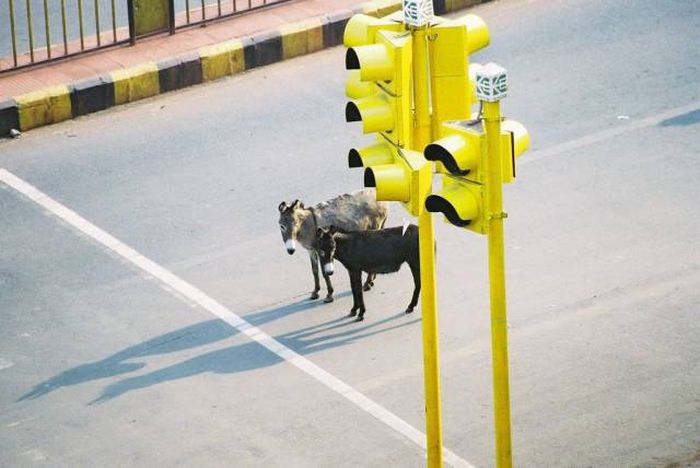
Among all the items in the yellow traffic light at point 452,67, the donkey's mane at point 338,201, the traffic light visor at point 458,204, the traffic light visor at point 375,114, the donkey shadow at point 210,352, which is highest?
the yellow traffic light at point 452,67

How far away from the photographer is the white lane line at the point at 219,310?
1120cm

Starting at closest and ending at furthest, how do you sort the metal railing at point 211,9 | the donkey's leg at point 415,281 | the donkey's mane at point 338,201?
1. the donkey's leg at point 415,281
2. the donkey's mane at point 338,201
3. the metal railing at point 211,9

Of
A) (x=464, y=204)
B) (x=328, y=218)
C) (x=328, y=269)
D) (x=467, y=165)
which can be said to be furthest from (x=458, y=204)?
(x=328, y=218)

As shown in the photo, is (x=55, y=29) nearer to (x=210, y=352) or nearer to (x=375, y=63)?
(x=210, y=352)

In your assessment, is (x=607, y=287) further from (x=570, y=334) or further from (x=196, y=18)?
(x=196, y=18)

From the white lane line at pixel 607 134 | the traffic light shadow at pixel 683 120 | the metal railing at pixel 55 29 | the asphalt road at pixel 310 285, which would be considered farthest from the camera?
the metal railing at pixel 55 29

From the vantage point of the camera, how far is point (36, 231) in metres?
A: 14.0

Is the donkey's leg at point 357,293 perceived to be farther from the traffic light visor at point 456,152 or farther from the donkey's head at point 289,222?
the traffic light visor at point 456,152

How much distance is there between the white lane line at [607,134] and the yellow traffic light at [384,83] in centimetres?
664

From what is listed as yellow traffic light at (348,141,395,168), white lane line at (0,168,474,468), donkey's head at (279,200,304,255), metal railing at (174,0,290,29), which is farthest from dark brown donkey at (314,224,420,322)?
metal railing at (174,0,290,29)

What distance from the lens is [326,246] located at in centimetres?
1256

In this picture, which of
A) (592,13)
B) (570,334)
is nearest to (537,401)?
(570,334)

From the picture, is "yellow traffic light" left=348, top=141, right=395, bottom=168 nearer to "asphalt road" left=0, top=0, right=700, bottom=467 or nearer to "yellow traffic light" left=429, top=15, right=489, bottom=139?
"yellow traffic light" left=429, top=15, right=489, bottom=139

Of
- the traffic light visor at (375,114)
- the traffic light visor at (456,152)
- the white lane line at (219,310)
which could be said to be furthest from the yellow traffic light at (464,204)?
the white lane line at (219,310)
